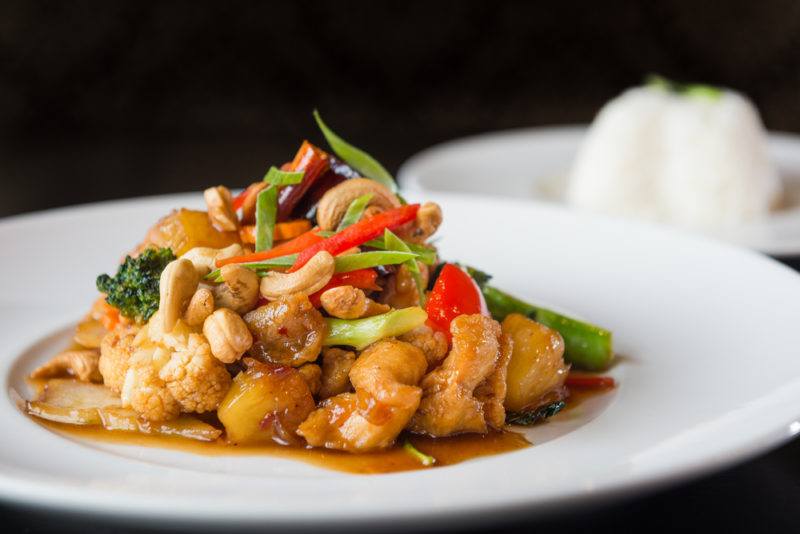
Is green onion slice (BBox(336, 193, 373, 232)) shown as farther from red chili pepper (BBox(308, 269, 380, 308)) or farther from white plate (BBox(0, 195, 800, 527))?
white plate (BBox(0, 195, 800, 527))

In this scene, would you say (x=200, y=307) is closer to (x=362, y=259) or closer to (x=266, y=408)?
(x=266, y=408)

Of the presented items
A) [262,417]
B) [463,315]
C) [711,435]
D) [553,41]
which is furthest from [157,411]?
[553,41]

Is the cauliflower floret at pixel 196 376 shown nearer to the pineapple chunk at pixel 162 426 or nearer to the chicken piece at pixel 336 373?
the pineapple chunk at pixel 162 426

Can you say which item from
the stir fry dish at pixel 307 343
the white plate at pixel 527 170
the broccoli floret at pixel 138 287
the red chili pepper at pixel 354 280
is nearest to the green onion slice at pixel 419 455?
the stir fry dish at pixel 307 343

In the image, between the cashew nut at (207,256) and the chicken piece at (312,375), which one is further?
the cashew nut at (207,256)

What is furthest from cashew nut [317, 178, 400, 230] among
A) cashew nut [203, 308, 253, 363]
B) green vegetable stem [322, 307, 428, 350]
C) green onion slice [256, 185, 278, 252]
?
cashew nut [203, 308, 253, 363]

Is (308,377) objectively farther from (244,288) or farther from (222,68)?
(222,68)
